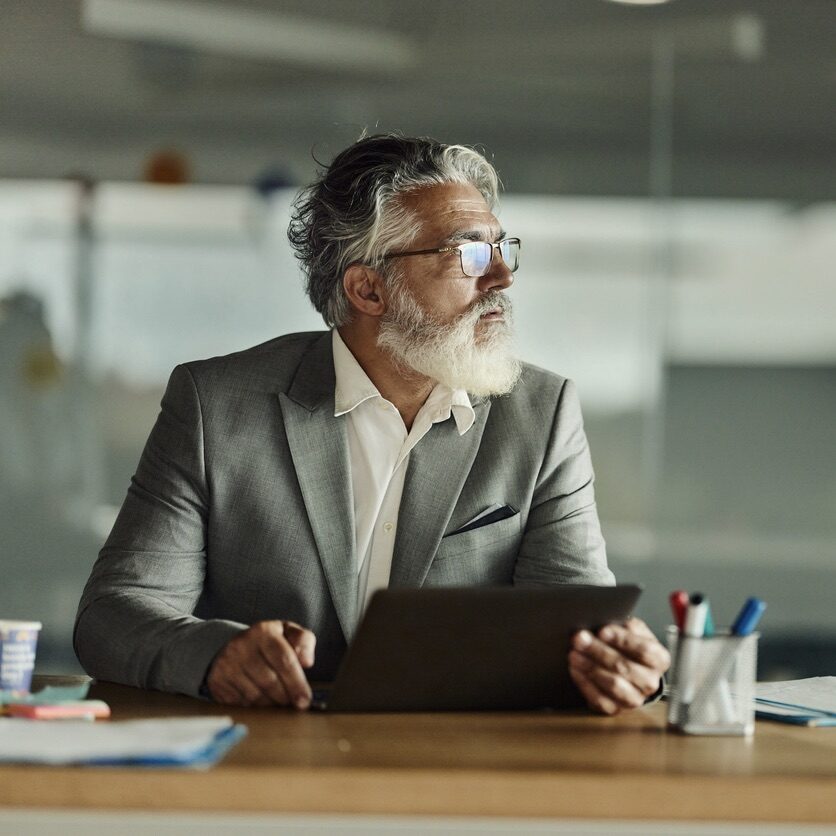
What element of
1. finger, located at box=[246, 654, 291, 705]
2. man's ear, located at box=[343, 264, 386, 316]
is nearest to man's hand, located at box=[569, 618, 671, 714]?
finger, located at box=[246, 654, 291, 705]

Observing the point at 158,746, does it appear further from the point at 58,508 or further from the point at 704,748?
A: the point at 58,508

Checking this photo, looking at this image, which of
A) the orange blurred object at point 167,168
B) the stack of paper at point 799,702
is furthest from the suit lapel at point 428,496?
the orange blurred object at point 167,168

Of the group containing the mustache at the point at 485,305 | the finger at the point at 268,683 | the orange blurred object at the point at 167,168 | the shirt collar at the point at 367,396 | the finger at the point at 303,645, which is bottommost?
the finger at the point at 268,683

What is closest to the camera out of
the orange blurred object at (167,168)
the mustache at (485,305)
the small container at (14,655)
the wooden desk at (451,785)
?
the wooden desk at (451,785)

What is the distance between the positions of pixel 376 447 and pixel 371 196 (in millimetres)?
550

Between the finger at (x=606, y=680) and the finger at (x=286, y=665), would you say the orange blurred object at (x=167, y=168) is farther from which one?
the finger at (x=606, y=680)

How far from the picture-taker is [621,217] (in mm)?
4789

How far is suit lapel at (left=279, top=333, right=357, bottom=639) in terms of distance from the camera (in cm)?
219

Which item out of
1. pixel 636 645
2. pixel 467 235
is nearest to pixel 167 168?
pixel 467 235

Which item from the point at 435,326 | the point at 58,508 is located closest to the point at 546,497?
the point at 435,326

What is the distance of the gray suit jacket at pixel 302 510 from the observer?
218 centimetres

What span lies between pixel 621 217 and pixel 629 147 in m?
0.28

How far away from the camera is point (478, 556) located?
225 cm

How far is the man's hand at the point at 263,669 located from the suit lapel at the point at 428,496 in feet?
1.62
